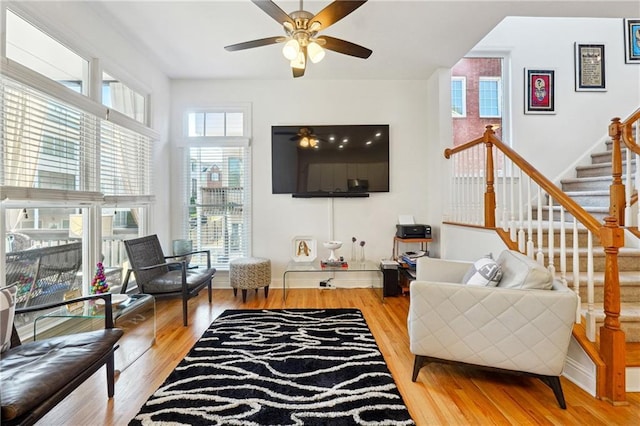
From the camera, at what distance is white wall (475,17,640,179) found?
4172mm

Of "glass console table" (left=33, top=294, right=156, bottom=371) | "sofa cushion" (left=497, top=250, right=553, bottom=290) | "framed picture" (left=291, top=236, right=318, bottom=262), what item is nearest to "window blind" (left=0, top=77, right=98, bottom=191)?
"glass console table" (left=33, top=294, right=156, bottom=371)

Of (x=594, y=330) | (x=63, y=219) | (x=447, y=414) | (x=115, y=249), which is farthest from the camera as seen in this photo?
(x=115, y=249)

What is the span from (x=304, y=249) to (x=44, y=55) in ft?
10.4

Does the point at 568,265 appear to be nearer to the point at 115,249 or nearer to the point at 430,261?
the point at 430,261

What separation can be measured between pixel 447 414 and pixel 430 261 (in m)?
1.13

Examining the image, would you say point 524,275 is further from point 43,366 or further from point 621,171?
point 43,366

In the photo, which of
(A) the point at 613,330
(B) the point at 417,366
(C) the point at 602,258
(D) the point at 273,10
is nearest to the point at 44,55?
(D) the point at 273,10

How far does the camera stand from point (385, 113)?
168 inches

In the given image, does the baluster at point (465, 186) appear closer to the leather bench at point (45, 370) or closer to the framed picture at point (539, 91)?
the framed picture at point (539, 91)

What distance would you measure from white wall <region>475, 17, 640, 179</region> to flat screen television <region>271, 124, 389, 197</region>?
6.43ft

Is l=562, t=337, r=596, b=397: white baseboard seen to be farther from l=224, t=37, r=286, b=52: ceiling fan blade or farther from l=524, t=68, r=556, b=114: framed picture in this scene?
l=524, t=68, r=556, b=114: framed picture

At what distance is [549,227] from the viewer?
2.23m

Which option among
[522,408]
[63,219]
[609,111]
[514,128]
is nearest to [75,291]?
[63,219]

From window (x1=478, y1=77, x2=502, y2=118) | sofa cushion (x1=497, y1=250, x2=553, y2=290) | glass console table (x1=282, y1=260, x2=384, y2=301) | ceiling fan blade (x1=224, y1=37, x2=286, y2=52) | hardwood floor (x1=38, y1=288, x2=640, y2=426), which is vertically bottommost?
hardwood floor (x1=38, y1=288, x2=640, y2=426)
